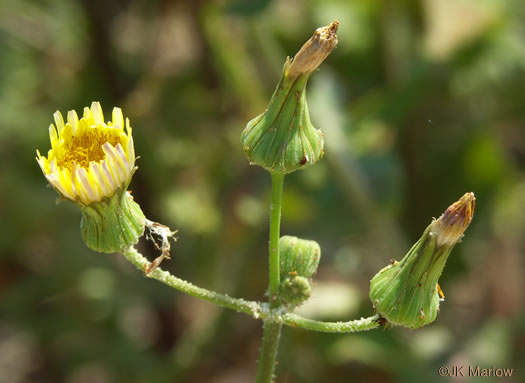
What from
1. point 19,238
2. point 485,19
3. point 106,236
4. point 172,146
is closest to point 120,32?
point 172,146

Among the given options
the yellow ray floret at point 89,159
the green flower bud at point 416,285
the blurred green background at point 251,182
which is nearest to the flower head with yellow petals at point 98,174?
the yellow ray floret at point 89,159

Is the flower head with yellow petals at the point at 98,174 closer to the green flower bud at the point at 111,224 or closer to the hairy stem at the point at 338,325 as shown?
the green flower bud at the point at 111,224

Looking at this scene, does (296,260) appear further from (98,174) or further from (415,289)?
(98,174)

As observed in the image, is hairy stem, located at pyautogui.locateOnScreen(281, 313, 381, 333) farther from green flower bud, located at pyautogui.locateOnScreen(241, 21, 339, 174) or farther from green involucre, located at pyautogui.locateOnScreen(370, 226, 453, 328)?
green flower bud, located at pyautogui.locateOnScreen(241, 21, 339, 174)

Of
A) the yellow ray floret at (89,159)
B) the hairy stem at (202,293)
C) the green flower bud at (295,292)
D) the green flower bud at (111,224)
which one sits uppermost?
the yellow ray floret at (89,159)

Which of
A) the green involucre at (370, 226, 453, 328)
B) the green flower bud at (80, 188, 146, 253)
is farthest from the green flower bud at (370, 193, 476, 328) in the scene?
the green flower bud at (80, 188, 146, 253)

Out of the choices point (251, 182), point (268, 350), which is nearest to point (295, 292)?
point (268, 350)
